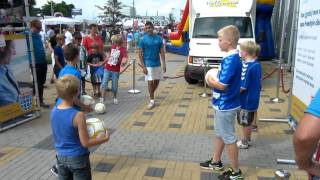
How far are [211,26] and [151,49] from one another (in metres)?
3.39

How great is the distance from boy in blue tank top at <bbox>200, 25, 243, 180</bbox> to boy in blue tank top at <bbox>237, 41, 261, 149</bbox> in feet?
3.38

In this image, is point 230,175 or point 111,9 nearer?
point 230,175

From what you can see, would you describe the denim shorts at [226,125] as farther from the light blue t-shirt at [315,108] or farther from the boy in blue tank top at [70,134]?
the light blue t-shirt at [315,108]

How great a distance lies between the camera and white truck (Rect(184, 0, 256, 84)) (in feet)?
33.2

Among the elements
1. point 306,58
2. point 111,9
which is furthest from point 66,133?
point 111,9

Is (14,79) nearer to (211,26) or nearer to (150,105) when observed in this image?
(150,105)

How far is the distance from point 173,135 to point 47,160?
6.85 ft

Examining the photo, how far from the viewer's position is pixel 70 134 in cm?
287

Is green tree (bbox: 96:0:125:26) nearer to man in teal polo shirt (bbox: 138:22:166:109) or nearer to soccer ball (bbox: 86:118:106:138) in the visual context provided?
man in teal polo shirt (bbox: 138:22:166:109)

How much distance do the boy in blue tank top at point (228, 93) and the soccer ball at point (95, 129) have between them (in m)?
1.45

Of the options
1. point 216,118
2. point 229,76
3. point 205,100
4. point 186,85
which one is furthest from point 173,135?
point 186,85

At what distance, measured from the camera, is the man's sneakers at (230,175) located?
4.15 meters

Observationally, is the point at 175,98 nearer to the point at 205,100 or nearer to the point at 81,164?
the point at 205,100

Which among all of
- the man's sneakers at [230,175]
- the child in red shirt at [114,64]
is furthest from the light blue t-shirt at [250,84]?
the child in red shirt at [114,64]
